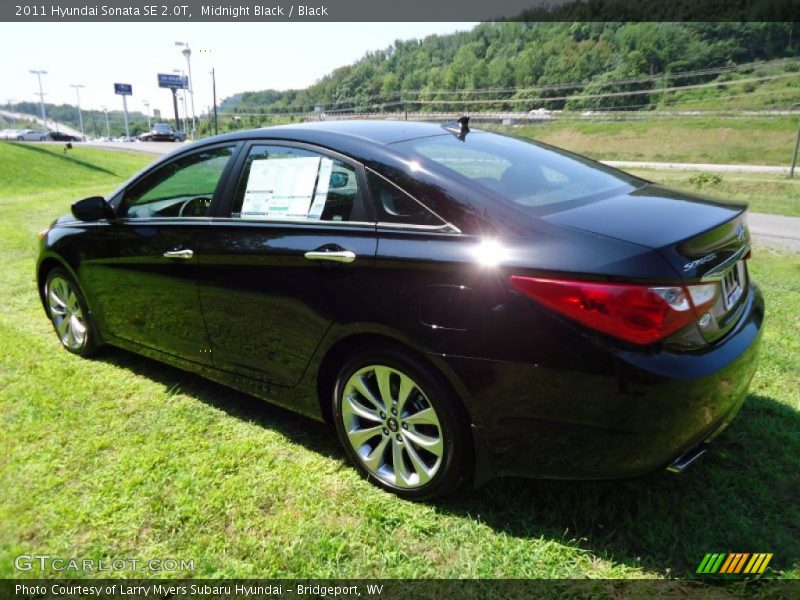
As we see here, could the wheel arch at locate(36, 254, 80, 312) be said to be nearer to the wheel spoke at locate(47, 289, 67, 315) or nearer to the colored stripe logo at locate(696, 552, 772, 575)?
the wheel spoke at locate(47, 289, 67, 315)

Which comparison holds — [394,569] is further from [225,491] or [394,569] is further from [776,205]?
[776,205]

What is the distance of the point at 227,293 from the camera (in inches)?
118

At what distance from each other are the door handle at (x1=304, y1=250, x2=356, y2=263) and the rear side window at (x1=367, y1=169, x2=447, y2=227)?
0.20 meters

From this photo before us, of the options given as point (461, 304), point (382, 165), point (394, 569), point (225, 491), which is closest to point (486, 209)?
point (461, 304)

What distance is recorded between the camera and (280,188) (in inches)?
114

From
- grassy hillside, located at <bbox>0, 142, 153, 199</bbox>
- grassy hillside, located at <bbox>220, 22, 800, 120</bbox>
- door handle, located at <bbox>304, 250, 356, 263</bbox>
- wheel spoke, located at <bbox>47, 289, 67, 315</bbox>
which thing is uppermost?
grassy hillside, located at <bbox>220, 22, 800, 120</bbox>

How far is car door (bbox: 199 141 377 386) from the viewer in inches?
99.9

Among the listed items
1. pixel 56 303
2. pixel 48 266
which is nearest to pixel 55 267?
pixel 48 266

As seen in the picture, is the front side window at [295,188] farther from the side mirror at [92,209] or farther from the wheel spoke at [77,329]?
the wheel spoke at [77,329]

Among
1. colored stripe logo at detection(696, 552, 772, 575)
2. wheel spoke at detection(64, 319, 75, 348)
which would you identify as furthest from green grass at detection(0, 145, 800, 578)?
wheel spoke at detection(64, 319, 75, 348)

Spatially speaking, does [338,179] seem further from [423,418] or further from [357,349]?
[423,418]

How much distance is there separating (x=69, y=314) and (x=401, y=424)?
306 cm

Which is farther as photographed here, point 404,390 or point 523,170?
point 523,170

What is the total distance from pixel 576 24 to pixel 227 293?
400ft
